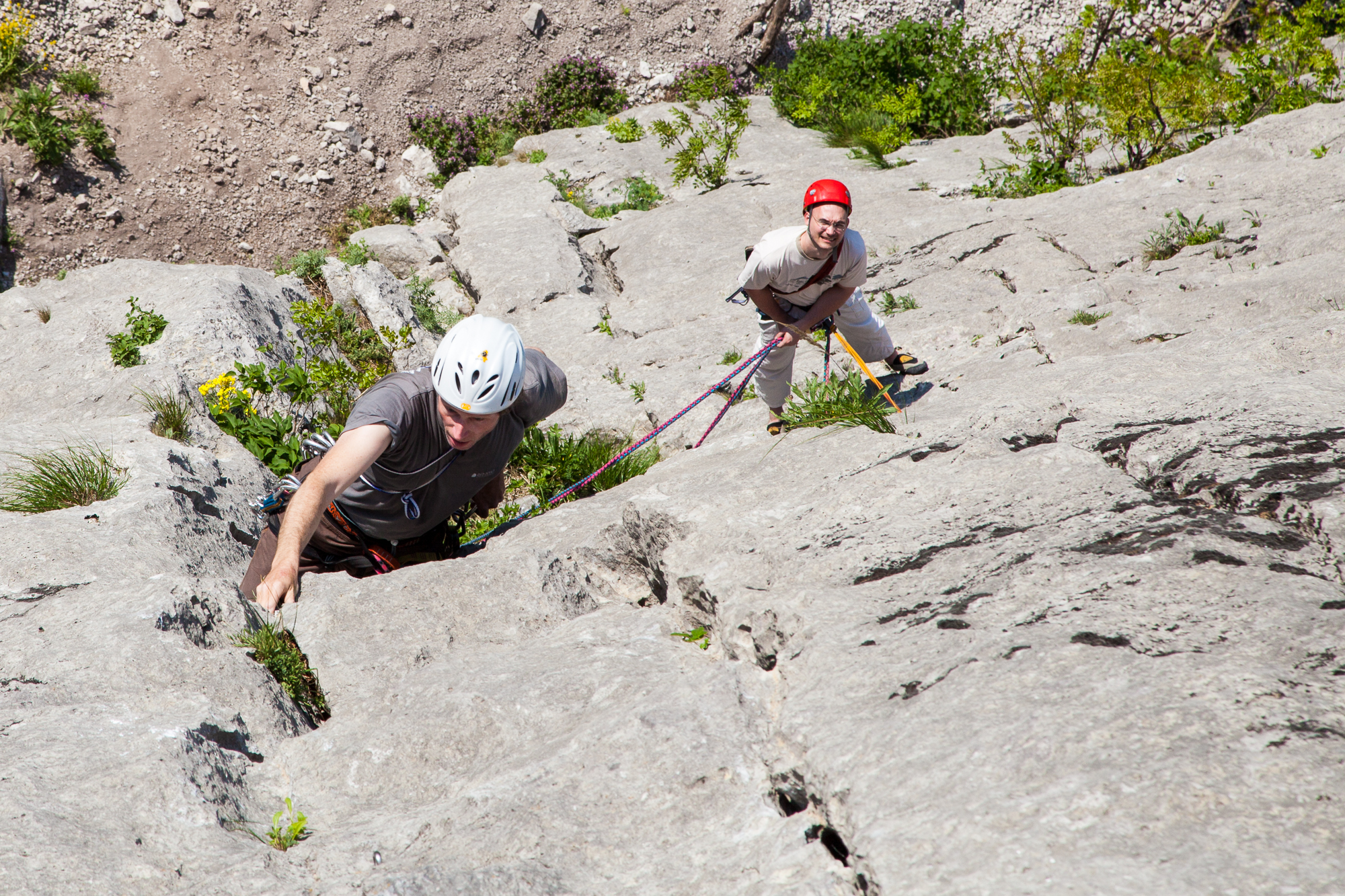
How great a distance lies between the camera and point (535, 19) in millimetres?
13359

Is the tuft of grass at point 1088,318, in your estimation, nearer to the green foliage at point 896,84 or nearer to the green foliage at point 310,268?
the green foliage at point 896,84

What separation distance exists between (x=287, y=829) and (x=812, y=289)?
14.3 feet

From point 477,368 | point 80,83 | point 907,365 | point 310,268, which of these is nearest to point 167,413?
point 477,368

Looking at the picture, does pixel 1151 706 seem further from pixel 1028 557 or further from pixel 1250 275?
pixel 1250 275

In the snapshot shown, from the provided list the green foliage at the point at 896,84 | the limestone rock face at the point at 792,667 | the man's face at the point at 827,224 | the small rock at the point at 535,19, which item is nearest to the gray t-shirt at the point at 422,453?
the limestone rock face at the point at 792,667

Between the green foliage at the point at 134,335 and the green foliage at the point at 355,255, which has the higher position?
the green foliage at the point at 134,335

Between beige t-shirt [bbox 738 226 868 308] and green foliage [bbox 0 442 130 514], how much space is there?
3831mm

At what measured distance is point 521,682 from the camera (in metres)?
3.02

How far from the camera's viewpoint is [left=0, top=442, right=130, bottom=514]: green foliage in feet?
13.7

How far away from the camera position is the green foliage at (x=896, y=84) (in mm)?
12117

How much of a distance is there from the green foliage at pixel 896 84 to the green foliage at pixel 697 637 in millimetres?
10087

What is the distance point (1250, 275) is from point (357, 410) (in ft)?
20.0

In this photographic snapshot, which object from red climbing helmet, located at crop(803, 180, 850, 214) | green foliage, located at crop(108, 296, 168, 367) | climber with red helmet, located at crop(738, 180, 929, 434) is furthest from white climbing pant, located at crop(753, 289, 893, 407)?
green foliage, located at crop(108, 296, 168, 367)

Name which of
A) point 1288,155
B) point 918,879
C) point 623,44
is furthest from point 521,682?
point 623,44
